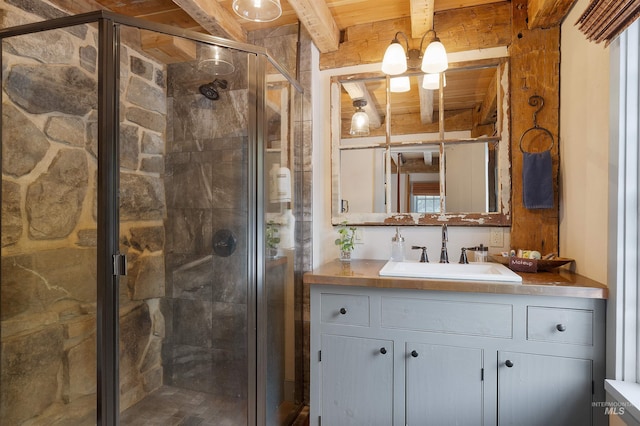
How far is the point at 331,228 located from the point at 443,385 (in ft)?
3.61

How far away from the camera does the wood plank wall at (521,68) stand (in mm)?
1855

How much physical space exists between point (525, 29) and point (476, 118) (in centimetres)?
53

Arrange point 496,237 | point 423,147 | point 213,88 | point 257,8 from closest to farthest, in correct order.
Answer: point 257,8 < point 213,88 < point 496,237 < point 423,147

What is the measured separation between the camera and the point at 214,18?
73.0 inches

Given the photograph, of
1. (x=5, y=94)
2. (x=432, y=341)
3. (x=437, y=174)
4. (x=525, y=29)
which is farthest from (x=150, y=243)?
(x=525, y=29)

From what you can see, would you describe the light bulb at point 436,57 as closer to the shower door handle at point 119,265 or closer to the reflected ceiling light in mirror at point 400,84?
the reflected ceiling light in mirror at point 400,84

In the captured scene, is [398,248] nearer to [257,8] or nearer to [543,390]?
[543,390]

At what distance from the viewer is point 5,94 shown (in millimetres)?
1483

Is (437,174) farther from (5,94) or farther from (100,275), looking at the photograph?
(5,94)

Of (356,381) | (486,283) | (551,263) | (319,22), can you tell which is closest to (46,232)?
(356,381)

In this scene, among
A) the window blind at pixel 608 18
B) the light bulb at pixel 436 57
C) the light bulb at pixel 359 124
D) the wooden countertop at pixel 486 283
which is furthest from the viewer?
the light bulb at pixel 359 124

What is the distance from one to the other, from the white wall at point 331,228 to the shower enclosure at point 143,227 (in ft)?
0.78

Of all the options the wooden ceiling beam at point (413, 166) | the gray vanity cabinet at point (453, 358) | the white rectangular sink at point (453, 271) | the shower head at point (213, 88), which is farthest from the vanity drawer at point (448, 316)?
the shower head at point (213, 88)

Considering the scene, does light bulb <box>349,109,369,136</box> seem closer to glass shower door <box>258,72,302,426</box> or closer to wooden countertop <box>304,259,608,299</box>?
glass shower door <box>258,72,302,426</box>
